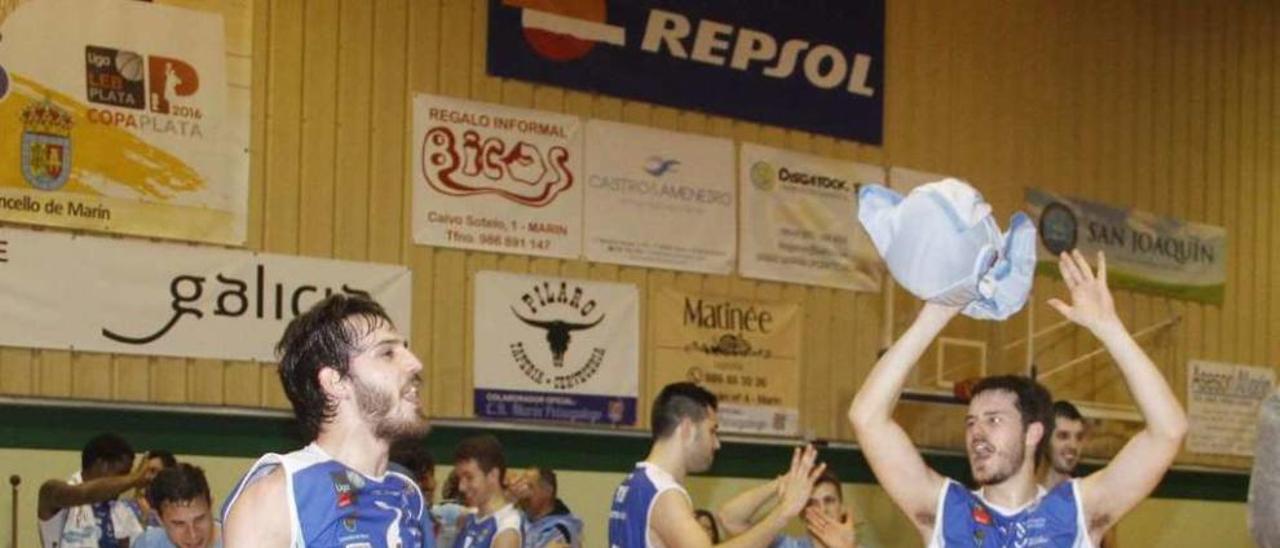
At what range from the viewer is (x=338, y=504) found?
16.1 ft

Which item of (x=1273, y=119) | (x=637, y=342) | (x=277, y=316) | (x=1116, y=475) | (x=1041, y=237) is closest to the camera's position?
(x=1116, y=475)

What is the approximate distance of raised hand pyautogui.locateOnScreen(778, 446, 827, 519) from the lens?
7.66 metres

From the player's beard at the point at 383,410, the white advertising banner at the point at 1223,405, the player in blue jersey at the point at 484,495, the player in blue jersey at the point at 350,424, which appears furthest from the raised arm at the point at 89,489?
the white advertising banner at the point at 1223,405

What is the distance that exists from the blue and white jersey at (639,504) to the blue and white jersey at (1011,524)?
6.26 ft

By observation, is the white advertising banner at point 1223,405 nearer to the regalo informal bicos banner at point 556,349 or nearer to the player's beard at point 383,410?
the regalo informal bicos banner at point 556,349

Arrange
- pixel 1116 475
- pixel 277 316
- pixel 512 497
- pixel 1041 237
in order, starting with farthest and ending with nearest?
pixel 1041 237, pixel 277 316, pixel 512 497, pixel 1116 475

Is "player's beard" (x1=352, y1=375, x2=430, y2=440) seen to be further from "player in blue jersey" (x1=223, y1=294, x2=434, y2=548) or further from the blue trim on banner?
the blue trim on banner

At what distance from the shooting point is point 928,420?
1661 centimetres

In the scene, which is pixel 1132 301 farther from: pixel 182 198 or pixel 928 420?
pixel 182 198

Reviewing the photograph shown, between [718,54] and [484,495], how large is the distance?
244 inches

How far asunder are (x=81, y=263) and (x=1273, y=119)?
12952 mm

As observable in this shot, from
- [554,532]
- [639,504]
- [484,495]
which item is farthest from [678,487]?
[554,532]

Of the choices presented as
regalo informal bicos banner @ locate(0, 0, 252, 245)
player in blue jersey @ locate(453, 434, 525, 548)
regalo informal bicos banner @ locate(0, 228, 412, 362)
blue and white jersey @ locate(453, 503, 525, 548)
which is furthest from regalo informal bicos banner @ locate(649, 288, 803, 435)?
blue and white jersey @ locate(453, 503, 525, 548)

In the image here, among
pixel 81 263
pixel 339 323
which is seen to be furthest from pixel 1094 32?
pixel 339 323
